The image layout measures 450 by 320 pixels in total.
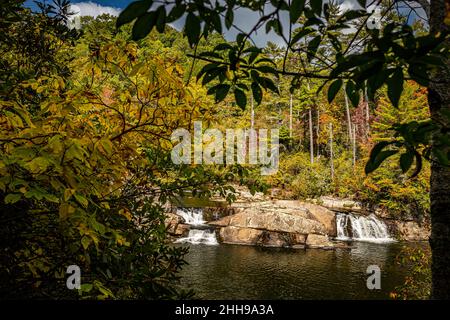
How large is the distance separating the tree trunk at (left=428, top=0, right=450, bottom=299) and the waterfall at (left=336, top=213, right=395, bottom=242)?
18.0m

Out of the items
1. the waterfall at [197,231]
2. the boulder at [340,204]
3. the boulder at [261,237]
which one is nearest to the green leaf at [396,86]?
the waterfall at [197,231]

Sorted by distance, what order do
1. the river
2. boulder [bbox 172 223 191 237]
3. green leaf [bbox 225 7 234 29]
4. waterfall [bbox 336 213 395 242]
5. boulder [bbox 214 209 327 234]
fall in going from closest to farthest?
A: green leaf [bbox 225 7 234 29] < the river < boulder [bbox 172 223 191 237] < boulder [bbox 214 209 327 234] < waterfall [bbox 336 213 395 242]

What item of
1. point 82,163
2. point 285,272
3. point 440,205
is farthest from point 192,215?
point 440,205

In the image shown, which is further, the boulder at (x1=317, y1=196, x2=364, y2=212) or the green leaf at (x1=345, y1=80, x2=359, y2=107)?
the boulder at (x1=317, y1=196, x2=364, y2=212)

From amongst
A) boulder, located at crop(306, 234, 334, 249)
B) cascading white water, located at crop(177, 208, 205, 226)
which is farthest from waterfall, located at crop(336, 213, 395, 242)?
cascading white water, located at crop(177, 208, 205, 226)

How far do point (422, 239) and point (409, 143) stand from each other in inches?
850

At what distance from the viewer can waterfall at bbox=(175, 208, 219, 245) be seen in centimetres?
1628

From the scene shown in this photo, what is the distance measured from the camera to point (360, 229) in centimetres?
1942

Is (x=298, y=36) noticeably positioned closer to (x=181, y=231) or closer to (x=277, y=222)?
(x=181, y=231)

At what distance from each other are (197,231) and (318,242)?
6396 mm

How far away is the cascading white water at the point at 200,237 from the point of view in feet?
52.9

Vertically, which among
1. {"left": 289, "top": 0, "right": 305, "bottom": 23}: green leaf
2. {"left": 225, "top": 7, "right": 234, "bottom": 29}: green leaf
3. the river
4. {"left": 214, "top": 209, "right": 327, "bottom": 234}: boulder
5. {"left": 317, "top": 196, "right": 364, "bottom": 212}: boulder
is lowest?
the river

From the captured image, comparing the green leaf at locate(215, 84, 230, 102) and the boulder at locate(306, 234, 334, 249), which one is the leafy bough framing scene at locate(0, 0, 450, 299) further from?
the boulder at locate(306, 234, 334, 249)

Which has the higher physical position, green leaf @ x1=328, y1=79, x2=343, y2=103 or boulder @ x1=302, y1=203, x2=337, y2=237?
green leaf @ x1=328, y1=79, x2=343, y2=103
